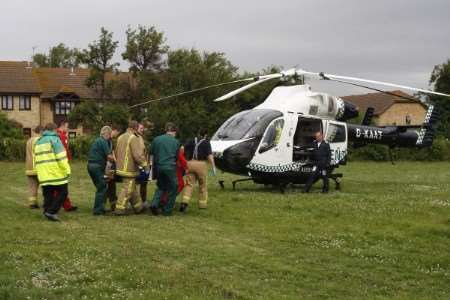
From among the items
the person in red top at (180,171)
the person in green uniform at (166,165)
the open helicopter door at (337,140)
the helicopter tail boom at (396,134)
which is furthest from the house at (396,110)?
the person in green uniform at (166,165)

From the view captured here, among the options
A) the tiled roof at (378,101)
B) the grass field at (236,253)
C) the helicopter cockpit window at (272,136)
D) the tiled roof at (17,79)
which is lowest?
the grass field at (236,253)

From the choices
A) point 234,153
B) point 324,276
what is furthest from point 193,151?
point 324,276

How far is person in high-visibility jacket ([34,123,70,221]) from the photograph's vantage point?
12883mm

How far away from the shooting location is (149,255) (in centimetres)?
968

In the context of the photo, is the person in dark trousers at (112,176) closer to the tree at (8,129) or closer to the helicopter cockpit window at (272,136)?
the helicopter cockpit window at (272,136)

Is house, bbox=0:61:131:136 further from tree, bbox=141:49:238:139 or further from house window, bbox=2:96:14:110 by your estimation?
tree, bbox=141:49:238:139

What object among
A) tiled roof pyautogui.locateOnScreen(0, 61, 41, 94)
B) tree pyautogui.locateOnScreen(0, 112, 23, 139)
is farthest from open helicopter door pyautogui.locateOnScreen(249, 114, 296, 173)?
tiled roof pyautogui.locateOnScreen(0, 61, 41, 94)

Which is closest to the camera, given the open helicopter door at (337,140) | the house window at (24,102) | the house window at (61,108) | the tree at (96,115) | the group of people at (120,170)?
the group of people at (120,170)

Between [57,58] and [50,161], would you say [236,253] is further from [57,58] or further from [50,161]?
[57,58]

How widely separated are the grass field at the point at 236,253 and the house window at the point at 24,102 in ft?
181

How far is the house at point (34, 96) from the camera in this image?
68.8m

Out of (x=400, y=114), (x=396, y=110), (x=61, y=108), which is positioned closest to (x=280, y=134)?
Result: (x=61, y=108)

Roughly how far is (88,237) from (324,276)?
429 cm

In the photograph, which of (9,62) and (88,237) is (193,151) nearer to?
(88,237)
